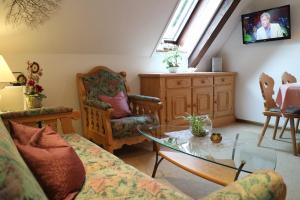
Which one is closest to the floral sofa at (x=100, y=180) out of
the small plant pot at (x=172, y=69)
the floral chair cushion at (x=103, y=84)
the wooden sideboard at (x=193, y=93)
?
the floral chair cushion at (x=103, y=84)

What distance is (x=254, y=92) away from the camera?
4.31 metres

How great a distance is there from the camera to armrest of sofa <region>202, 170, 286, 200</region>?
69cm

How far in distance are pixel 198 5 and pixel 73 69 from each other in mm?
2089

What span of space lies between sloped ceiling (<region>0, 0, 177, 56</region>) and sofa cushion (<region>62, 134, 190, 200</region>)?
1768mm

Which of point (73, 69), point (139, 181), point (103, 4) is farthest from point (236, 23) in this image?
point (139, 181)

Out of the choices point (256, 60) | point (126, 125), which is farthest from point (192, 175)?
point (256, 60)

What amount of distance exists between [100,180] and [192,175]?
128 centimetres

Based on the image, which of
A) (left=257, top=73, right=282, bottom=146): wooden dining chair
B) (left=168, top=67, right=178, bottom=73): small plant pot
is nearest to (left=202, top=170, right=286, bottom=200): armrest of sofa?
(left=257, top=73, right=282, bottom=146): wooden dining chair

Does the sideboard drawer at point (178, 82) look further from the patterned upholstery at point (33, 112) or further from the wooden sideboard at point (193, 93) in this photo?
the patterned upholstery at point (33, 112)

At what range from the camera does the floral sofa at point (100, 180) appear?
59 cm

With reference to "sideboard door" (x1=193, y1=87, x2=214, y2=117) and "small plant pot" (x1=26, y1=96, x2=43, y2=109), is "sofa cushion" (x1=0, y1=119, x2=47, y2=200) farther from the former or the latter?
"sideboard door" (x1=193, y1=87, x2=214, y2=117)

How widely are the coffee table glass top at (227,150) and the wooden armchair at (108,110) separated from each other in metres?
0.65

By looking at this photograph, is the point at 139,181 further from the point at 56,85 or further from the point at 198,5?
the point at 198,5

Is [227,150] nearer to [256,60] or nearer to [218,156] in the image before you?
[218,156]
